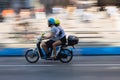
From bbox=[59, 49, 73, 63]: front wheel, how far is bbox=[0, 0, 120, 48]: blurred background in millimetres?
3077

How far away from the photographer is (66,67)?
11.0 meters

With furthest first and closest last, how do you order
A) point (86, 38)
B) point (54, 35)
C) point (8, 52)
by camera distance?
point (86, 38) < point (8, 52) < point (54, 35)

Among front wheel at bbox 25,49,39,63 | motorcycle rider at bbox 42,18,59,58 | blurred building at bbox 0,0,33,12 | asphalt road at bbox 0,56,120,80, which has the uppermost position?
blurred building at bbox 0,0,33,12

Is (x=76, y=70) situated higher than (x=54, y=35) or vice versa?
(x=54, y=35)

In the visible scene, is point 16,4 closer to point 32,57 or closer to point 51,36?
point 32,57

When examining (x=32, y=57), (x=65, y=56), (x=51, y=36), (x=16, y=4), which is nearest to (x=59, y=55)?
(x=65, y=56)

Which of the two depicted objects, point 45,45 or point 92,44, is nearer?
point 45,45

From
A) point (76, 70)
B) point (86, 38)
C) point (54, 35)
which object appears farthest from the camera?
point (86, 38)

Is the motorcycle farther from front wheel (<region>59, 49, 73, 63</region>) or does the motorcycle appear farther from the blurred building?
the blurred building

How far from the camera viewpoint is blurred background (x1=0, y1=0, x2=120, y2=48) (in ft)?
51.5

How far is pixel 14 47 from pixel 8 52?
46cm

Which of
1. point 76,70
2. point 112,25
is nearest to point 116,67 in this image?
point 76,70

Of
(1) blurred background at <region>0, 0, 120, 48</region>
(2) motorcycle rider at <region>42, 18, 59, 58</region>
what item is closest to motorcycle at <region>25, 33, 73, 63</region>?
(2) motorcycle rider at <region>42, 18, 59, 58</region>

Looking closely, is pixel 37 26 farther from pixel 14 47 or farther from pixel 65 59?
pixel 65 59
